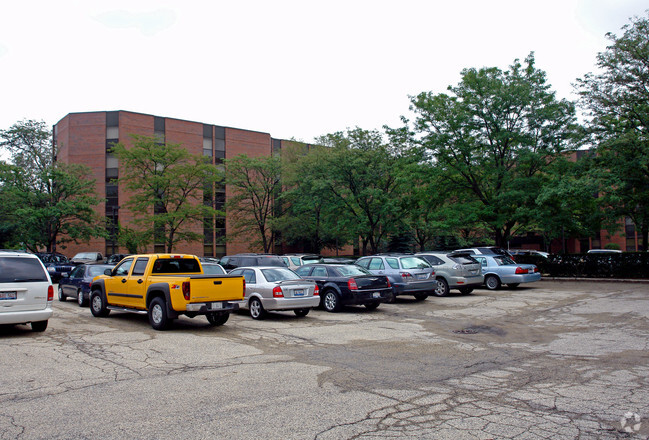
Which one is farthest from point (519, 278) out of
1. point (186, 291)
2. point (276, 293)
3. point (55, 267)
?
point (55, 267)

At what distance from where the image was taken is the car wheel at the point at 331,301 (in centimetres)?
1490

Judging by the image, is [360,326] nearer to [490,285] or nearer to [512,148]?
[490,285]

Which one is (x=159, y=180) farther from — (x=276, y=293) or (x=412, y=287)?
(x=276, y=293)

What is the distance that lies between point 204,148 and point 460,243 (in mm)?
29791

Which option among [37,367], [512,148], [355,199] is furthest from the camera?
[355,199]

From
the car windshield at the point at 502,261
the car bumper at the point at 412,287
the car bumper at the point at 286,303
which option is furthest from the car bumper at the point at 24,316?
the car windshield at the point at 502,261

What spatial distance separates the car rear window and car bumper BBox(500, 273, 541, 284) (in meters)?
17.8

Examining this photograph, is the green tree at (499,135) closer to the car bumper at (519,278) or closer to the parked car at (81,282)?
the car bumper at (519,278)

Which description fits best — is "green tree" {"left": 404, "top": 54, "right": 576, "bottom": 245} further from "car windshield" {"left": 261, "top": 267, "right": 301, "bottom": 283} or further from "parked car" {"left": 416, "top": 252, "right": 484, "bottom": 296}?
"car windshield" {"left": 261, "top": 267, "right": 301, "bottom": 283}

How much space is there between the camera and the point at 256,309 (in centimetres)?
1334

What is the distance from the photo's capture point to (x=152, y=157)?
3625 cm

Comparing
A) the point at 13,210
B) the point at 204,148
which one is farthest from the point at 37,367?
the point at 204,148

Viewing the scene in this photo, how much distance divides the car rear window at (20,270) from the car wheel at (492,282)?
17.8 metres

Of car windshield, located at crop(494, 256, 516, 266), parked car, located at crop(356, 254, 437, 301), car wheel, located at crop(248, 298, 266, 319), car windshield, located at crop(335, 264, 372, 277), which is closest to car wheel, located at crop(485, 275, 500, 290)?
car windshield, located at crop(494, 256, 516, 266)
